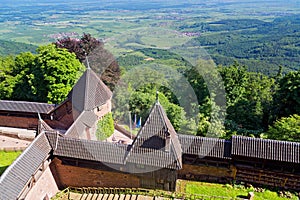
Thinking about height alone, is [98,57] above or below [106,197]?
above

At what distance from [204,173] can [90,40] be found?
2781 centimetres

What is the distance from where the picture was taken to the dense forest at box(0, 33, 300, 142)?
27.2m

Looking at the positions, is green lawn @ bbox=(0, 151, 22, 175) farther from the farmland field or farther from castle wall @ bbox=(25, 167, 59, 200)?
the farmland field

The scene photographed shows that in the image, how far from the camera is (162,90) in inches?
1378

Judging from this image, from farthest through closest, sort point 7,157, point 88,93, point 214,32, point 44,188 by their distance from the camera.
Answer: point 214,32 < point 88,93 < point 7,157 < point 44,188

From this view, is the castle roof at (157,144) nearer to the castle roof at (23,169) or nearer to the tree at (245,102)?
the castle roof at (23,169)

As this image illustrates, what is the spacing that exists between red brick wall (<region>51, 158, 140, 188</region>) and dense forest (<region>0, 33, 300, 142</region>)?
33.0 feet

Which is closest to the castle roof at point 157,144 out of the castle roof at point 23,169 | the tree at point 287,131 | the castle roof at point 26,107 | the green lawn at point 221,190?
the green lawn at point 221,190

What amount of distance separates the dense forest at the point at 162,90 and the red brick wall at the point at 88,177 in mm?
10053

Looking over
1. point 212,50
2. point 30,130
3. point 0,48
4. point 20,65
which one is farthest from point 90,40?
point 0,48

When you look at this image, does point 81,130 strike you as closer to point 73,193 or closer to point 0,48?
point 73,193

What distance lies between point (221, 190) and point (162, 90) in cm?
1907

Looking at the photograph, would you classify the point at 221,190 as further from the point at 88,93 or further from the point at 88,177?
the point at 88,93

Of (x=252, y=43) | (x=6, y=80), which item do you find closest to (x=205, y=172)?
(x=6, y=80)
